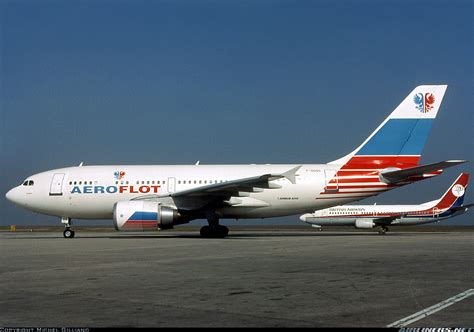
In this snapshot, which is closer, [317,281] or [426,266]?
[317,281]

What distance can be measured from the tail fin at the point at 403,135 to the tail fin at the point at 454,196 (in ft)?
69.3

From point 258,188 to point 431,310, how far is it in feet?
65.3

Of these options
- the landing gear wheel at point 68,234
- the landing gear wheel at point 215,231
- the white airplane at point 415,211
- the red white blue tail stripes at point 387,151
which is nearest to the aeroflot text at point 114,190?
the landing gear wheel at point 68,234

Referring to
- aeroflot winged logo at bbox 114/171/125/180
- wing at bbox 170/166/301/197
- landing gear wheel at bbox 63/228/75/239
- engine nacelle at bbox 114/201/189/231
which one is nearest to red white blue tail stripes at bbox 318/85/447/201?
wing at bbox 170/166/301/197

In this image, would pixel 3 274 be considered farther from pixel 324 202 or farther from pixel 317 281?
pixel 324 202

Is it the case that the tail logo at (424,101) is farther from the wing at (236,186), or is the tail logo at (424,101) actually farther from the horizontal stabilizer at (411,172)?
the wing at (236,186)

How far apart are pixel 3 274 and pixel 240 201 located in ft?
55.1

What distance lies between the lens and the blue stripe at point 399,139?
88.2 ft

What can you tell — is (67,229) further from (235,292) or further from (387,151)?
(235,292)

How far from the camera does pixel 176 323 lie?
5.45 metres

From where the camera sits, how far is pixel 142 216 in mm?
23719

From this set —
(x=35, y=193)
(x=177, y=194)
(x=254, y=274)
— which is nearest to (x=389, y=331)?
(x=254, y=274)

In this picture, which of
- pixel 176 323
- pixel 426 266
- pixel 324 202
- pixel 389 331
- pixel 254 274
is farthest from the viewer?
pixel 324 202

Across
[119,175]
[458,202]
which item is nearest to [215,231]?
[119,175]
